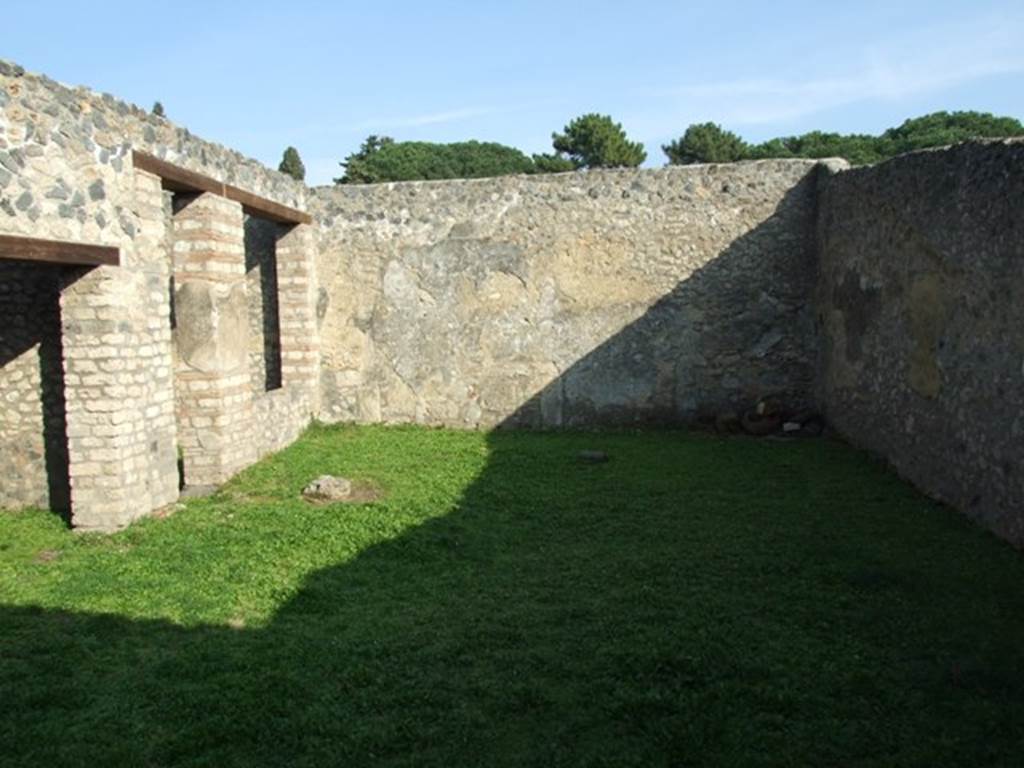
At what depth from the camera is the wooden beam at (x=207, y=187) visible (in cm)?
616

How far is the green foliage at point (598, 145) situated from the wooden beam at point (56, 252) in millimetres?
29928

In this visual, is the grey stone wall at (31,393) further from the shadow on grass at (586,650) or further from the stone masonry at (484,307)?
the shadow on grass at (586,650)

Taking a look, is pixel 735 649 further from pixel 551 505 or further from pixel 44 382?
pixel 44 382

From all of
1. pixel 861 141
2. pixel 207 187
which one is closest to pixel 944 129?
pixel 861 141

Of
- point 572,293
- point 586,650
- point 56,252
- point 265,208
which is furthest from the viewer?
point 572,293

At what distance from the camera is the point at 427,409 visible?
9.80 metres

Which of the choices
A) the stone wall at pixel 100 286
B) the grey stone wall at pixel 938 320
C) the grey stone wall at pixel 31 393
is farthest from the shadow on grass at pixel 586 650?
the grey stone wall at pixel 31 393

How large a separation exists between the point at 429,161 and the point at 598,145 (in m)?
7.19

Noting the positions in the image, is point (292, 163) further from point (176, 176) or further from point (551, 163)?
point (176, 176)

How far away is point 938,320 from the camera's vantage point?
6215 millimetres

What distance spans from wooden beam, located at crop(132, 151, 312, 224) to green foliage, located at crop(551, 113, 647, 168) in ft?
87.5

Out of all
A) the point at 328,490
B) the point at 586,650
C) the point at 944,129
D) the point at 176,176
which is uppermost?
the point at 944,129

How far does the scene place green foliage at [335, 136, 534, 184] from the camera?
113ft

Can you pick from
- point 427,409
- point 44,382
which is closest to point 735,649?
point 44,382
